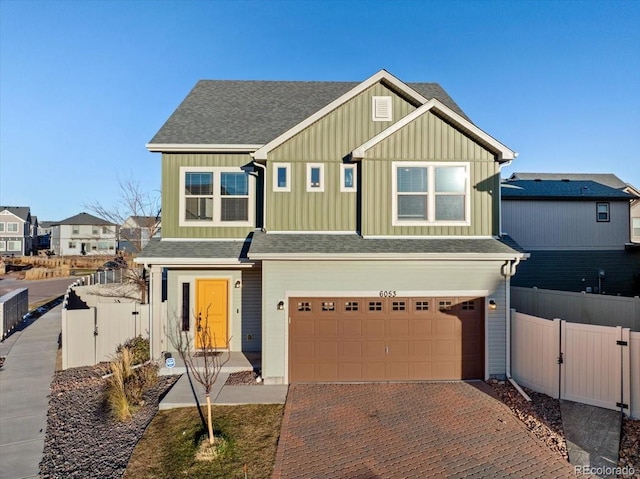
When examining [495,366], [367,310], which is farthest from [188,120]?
[495,366]

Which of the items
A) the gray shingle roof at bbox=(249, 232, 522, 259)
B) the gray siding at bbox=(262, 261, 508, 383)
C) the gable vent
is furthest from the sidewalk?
the gable vent

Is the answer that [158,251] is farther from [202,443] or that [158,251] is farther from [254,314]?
[202,443]

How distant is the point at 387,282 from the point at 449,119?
4.85 meters

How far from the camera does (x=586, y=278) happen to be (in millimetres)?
19375

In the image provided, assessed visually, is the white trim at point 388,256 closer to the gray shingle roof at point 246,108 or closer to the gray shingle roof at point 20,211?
the gray shingle roof at point 246,108

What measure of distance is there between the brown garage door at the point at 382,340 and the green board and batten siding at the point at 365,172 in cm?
206

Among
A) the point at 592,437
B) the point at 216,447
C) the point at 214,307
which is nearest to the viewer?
the point at 216,447

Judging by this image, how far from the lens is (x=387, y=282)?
9266mm

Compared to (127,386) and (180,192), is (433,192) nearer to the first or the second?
(180,192)

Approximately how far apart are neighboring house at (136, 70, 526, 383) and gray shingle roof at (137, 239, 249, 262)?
62 millimetres

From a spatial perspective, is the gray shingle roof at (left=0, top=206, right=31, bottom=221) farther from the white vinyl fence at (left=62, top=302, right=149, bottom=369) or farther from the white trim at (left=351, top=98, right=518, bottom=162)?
the white trim at (left=351, top=98, right=518, bottom=162)

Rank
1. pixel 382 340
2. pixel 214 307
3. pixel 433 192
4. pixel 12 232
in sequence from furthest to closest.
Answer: pixel 12 232
pixel 214 307
pixel 433 192
pixel 382 340

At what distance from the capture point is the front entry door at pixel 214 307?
1135 centimetres

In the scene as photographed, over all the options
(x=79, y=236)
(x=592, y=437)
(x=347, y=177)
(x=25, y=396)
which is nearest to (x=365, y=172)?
(x=347, y=177)
